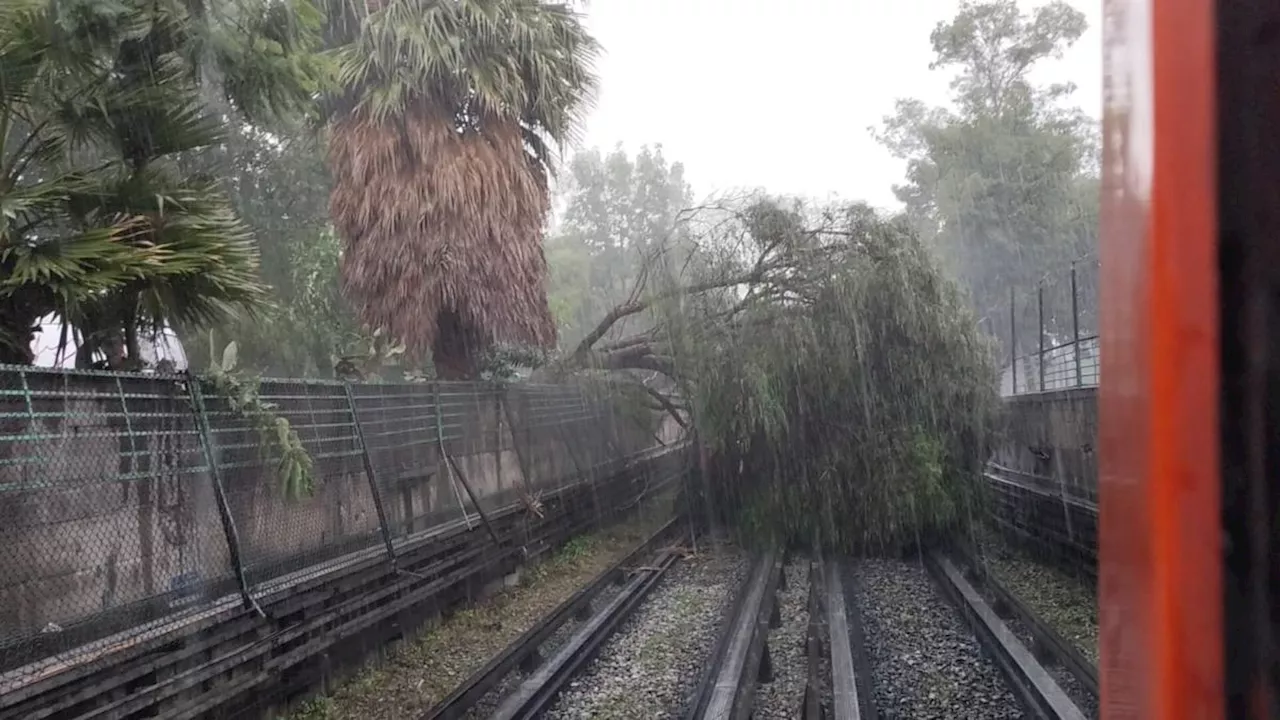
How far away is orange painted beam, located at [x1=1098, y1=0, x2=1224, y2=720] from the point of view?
1132 millimetres

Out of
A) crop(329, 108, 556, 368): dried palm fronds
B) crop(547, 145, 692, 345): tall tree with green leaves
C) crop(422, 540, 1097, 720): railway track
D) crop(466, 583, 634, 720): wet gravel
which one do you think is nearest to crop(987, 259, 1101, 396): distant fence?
crop(422, 540, 1097, 720): railway track

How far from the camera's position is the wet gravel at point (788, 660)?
22.2 ft

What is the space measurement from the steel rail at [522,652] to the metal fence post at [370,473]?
4.59 feet

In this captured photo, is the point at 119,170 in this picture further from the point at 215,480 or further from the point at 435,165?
the point at 435,165

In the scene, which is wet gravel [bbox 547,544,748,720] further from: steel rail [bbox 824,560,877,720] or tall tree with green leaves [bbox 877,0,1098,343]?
tall tree with green leaves [bbox 877,0,1098,343]

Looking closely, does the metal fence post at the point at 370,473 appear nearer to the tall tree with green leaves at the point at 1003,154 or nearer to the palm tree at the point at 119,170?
the palm tree at the point at 119,170

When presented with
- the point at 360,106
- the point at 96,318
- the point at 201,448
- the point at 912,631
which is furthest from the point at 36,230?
the point at 912,631

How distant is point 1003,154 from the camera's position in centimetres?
2586

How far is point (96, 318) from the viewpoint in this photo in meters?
6.39

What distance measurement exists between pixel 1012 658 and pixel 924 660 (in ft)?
2.64

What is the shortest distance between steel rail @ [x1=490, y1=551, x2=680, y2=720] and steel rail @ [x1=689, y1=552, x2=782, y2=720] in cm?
105

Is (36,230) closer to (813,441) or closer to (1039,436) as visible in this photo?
(813,441)

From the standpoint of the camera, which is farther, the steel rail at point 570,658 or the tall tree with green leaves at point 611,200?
the tall tree with green leaves at point 611,200

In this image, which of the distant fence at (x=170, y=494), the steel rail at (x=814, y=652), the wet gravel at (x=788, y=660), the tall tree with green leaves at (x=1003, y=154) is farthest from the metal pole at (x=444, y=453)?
the tall tree with green leaves at (x=1003, y=154)
